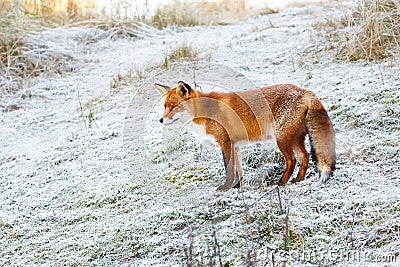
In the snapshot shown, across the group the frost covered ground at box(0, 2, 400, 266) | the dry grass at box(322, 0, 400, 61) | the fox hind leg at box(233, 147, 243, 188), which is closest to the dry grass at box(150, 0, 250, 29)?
the frost covered ground at box(0, 2, 400, 266)

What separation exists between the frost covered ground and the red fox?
182 millimetres

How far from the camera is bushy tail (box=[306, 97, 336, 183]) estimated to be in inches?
145

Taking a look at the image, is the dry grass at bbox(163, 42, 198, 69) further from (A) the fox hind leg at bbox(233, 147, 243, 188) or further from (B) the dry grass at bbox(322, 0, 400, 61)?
(A) the fox hind leg at bbox(233, 147, 243, 188)

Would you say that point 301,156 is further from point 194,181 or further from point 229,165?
point 194,181

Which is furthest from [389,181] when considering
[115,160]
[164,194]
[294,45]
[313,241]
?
[294,45]

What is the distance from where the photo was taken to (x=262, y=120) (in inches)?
161

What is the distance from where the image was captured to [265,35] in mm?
7988

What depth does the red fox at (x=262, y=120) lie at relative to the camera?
3.73 meters

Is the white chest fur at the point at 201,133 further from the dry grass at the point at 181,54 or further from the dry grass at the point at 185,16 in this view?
the dry grass at the point at 185,16

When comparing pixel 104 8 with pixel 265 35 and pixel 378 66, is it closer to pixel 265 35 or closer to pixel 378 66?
pixel 265 35

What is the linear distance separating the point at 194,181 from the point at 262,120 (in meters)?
0.79

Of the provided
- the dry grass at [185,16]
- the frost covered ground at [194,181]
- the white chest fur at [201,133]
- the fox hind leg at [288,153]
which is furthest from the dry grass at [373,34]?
the dry grass at [185,16]

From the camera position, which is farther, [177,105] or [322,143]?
[177,105]

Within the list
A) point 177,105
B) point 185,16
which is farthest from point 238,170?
point 185,16
